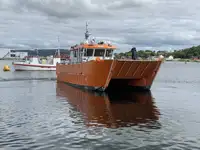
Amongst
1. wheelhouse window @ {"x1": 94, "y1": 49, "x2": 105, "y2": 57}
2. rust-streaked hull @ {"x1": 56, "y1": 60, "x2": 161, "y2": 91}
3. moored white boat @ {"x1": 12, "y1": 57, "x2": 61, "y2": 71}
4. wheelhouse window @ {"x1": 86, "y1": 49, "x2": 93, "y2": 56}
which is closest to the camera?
rust-streaked hull @ {"x1": 56, "y1": 60, "x2": 161, "y2": 91}

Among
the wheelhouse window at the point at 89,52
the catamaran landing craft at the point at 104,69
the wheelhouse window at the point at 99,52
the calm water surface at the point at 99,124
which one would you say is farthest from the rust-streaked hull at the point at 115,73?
the calm water surface at the point at 99,124

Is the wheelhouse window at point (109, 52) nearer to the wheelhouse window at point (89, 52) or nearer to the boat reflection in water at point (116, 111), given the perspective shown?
the wheelhouse window at point (89, 52)

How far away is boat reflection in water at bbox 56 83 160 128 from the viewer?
1473 centimetres

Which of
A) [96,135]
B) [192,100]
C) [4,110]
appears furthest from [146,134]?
[192,100]

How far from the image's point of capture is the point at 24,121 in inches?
587

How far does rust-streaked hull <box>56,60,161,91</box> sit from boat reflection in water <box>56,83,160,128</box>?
161cm

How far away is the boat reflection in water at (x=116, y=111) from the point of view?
14734 millimetres

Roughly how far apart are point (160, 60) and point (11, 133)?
16.8 m

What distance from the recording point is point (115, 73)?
83.5 ft

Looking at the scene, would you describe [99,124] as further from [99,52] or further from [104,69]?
[99,52]

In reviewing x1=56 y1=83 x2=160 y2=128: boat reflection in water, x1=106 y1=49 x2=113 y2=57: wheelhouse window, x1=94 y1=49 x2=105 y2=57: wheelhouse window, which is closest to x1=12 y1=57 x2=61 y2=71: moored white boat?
x1=106 y1=49 x2=113 y2=57: wheelhouse window

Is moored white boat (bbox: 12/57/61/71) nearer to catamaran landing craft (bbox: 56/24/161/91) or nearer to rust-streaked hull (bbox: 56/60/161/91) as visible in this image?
catamaran landing craft (bbox: 56/24/161/91)

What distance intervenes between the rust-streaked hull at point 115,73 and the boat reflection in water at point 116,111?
63.4 inches

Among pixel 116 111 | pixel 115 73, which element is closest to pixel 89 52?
pixel 115 73
